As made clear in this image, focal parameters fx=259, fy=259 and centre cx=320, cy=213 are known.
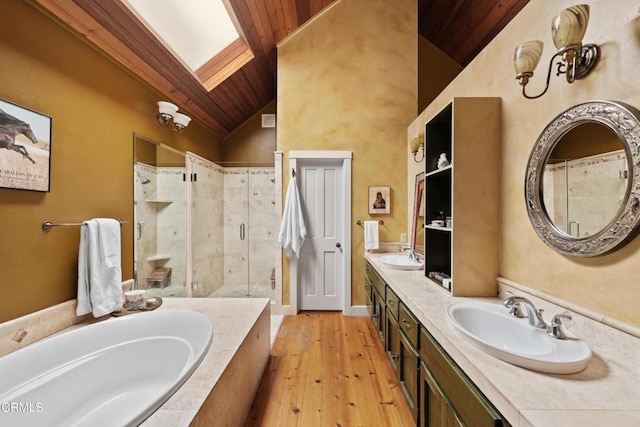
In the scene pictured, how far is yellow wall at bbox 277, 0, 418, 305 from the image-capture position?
10.5 ft

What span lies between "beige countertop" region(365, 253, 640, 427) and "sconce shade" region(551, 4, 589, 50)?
111 centimetres

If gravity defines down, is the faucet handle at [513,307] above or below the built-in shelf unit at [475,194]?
below

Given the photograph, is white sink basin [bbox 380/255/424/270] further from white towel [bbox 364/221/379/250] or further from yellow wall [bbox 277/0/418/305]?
yellow wall [bbox 277/0/418/305]

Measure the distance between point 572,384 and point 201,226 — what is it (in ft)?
11.8

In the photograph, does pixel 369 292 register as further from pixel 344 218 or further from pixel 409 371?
pixel 409 371

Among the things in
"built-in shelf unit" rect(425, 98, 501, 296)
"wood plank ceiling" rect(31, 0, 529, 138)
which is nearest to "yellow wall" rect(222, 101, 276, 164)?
"wood plank ceiling" rect(31, 0, 529, 138)

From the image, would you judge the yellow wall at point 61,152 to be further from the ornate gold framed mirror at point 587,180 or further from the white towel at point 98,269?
the ornate gold framed mirror at point 587,180

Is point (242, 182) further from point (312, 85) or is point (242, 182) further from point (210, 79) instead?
point (312, 85)

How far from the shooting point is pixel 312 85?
323cm

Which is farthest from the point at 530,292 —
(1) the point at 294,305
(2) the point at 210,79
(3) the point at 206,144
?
(3) the point at 206,144

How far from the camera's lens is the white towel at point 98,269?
1686 mm

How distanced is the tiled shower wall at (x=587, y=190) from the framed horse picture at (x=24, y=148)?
2.66 meters

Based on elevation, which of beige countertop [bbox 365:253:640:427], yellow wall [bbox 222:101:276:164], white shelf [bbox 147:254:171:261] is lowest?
beige countertop [bbox 365:253:640:427]

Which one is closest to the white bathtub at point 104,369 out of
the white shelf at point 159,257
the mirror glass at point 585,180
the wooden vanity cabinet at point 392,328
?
the white shelf at point 159,257
